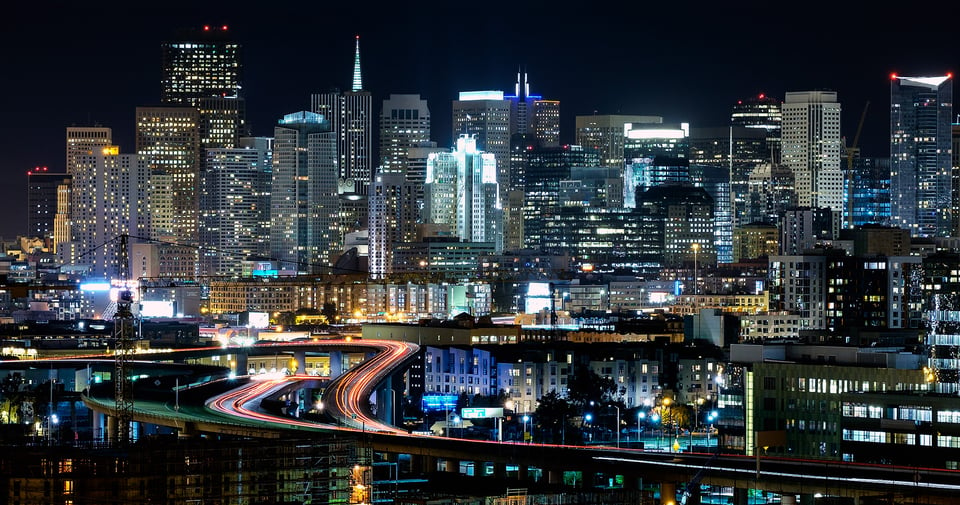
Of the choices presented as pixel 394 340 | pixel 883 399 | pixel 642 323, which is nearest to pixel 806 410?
pixel 883 399

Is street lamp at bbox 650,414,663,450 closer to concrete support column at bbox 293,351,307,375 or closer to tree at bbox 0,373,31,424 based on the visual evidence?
tree at bbox 0,373,31,424

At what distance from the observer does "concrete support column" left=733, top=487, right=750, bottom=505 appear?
6725 centimetres

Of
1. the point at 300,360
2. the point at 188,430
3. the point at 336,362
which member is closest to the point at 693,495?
the point at 188,430

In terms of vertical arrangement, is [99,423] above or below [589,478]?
below

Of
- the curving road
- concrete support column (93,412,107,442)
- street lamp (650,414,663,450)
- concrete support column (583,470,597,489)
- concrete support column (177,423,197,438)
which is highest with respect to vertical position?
the curving road

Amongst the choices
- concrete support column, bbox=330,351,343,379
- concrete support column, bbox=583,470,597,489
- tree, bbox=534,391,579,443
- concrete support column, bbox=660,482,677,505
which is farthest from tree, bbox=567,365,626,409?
concrete support column, bbox=660,482,677,505

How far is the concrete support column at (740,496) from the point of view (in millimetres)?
67250

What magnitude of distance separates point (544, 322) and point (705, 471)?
117m

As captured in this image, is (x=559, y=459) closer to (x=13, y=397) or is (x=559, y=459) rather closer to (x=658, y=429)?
(x=658, y=429)

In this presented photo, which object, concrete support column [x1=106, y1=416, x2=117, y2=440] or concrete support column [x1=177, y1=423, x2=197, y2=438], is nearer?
concrete support column [x1=177, y1=423, x2=197, y2=438]

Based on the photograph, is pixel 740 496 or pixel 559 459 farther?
pixel 559 459

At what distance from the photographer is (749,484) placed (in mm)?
64562

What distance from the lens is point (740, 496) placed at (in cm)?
6762

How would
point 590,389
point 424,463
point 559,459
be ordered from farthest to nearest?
point 590,389 < point 424,463 < point 559,459
